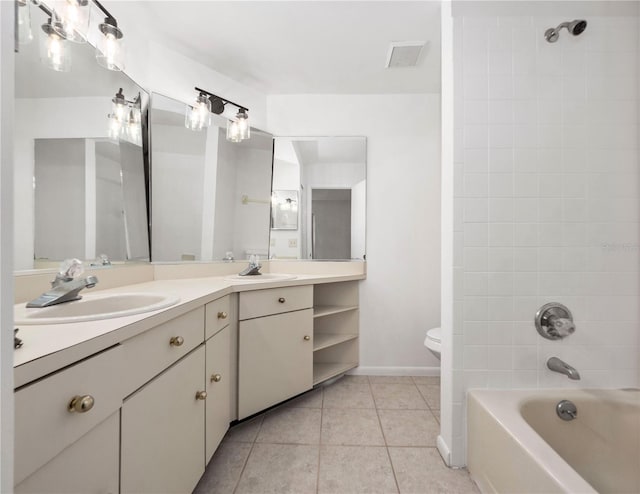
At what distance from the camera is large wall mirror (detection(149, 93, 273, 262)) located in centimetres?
174

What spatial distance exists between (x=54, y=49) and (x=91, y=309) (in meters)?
0.98

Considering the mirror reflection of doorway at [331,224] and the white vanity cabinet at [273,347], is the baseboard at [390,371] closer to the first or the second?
the white vanity cabinet at [273,347]

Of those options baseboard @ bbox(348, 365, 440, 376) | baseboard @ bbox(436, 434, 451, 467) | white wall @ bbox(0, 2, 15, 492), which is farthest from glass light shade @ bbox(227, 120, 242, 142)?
baseboard @ bbox(436, 434, 451, 467)

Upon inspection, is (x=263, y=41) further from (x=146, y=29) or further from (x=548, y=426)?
(x=548, y=426)

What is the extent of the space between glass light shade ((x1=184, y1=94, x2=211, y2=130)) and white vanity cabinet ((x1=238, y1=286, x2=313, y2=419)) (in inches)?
47.5

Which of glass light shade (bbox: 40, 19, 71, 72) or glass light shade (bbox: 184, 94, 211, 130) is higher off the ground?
glass light shade (bbox: 184, 94, 211, 130)

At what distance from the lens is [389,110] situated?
2.27 metres

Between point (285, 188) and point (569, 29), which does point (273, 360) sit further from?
point (569, 29)

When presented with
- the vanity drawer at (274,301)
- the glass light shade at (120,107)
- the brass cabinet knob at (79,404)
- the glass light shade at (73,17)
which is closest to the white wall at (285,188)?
the vanity drawer at (274,301)

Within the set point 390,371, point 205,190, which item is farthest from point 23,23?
point 390,371

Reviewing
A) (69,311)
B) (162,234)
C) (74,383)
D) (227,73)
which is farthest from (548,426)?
(227,73)

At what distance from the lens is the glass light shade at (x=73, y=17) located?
104 cm

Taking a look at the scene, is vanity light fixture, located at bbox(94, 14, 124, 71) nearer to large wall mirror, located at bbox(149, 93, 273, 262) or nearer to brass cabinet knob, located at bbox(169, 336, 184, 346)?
large wall mirror, located at bbox(149, 93, 273, 262)

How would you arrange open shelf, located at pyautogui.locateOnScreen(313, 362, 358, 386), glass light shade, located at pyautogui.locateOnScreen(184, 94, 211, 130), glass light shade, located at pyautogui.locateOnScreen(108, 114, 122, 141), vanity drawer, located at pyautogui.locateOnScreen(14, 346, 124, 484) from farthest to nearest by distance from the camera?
open shelf, located at pyautogui.locateOnScreen(313, 362, 358, 386)
glass light shade, located at pyautogui.locateOnScreen(184, 94, 211, 130)
glass light shade, located at pyautogui.locateOnScreen(108, 114, 122, 141)
vanity drawer, located at pyautogui.locateOnScreen(14, 346, 124, 484)
